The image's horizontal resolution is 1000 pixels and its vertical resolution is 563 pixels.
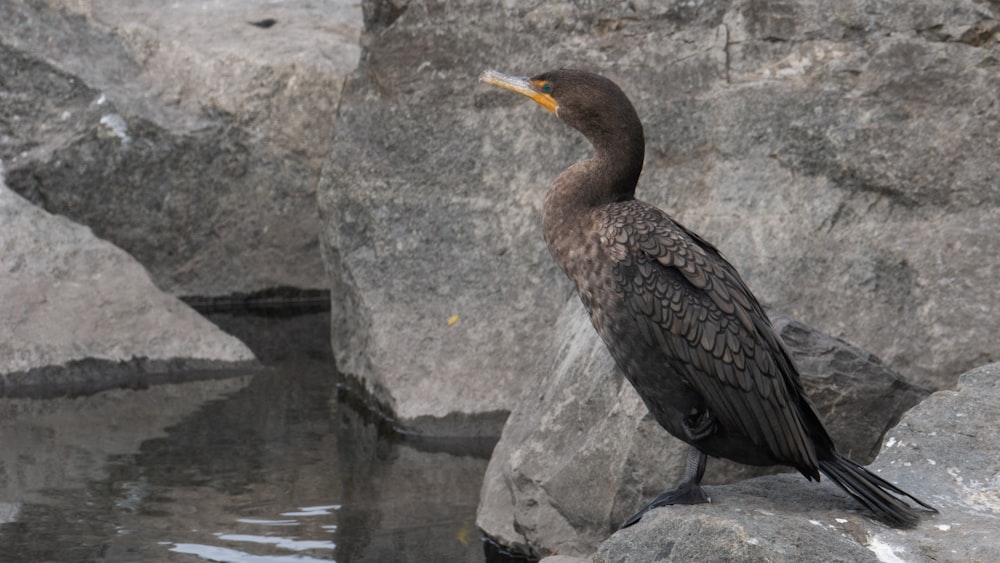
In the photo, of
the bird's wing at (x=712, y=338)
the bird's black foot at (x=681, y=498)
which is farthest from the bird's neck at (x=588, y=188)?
the bird's black foot at (x=681, y=498)

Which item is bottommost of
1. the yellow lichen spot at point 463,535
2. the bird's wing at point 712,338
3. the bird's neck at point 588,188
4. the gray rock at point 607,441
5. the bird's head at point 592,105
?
the yellow lichen spot at point 463,535

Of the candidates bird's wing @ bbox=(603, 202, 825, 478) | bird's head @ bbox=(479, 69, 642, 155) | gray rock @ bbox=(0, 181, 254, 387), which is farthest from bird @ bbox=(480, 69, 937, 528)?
gray rock @ bbox=(0, 181, 254, 387)

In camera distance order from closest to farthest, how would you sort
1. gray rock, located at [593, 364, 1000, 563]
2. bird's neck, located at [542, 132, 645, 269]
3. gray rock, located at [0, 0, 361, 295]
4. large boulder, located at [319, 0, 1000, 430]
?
gray rock, located at [593, 364, 1000, 563] < bird's neck, located at [542, 132, 645, 269] < large boulder, located at [319, 0, 1000, 430] < gray rock, located at [0, 0, 361, 295]

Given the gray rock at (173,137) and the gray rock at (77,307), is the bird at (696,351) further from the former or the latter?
the gray rock at (173,137)

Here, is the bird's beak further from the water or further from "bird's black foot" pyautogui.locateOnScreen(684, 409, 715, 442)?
the water

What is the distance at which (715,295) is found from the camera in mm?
4125

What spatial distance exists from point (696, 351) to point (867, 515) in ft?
2.15

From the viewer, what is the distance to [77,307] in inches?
303

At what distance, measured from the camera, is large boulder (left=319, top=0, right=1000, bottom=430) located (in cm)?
657

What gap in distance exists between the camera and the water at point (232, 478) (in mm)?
5641

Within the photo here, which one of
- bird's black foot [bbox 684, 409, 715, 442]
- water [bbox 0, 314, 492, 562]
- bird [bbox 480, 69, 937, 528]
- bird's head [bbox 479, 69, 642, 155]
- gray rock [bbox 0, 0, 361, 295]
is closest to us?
bird [bbox 480, 69, 937, 528]

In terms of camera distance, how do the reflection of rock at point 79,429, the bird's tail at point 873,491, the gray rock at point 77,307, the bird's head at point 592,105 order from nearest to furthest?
1. the bird's tail at point 873,491
2. the bird's head at point 592,105
3. the reflection of rock at point 79,429
4. the gray rock at point 77,307

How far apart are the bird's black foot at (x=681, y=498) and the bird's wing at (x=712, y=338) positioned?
0.67 ft

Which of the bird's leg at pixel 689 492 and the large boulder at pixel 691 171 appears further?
the large boulder at pixel 691 171
